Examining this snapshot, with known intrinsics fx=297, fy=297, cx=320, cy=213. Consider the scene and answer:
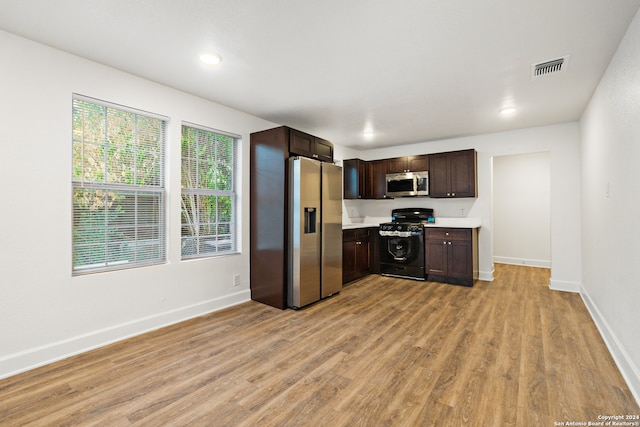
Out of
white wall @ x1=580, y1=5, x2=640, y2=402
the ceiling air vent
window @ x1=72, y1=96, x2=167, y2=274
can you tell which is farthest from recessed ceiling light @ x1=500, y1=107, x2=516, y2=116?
window @ x1=72, y1=96, x2=167, y2=274

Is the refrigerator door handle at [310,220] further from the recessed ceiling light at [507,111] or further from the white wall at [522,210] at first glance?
the white wall at [522,210]

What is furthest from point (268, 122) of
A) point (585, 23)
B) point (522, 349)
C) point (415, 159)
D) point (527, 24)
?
point (522, 349)

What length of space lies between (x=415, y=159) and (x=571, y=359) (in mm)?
3834

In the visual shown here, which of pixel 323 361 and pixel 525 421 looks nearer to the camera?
pixel 525 421

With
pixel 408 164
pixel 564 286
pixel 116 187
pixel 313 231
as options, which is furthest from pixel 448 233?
pixel 116 187

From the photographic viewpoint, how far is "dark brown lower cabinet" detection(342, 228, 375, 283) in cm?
487

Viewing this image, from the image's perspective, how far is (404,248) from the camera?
5230 mm

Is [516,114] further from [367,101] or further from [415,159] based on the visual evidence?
[367,101]

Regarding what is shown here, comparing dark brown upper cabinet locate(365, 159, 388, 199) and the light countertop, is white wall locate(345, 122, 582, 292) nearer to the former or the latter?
the light countertop

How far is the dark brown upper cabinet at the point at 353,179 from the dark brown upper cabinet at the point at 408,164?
1.87 feet

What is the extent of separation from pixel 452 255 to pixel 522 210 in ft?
9.44

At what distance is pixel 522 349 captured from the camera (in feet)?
8.54

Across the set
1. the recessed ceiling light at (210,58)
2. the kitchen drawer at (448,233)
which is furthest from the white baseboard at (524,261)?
the recessed ceiling light at (210,58)

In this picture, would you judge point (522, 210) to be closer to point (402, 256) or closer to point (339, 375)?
point (402, 256)
